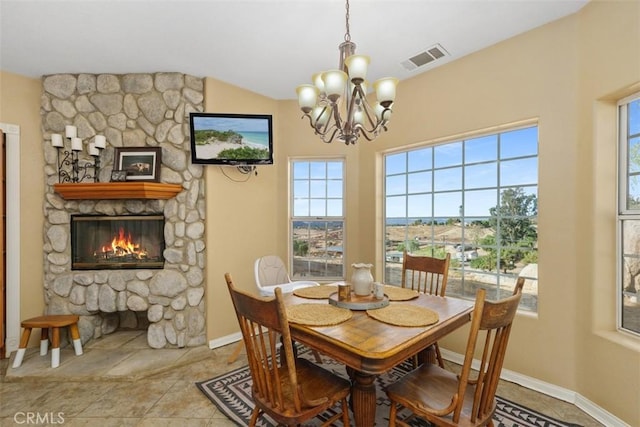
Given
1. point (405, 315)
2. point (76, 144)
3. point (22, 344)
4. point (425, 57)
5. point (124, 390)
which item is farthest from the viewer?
point (76, 144)

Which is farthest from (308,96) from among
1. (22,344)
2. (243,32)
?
(22,344)

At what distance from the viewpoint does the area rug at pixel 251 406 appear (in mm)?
1952

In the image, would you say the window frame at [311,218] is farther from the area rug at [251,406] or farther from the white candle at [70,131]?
the white candle at [70,131]

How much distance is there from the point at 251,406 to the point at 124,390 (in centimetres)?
108

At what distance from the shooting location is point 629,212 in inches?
77.2

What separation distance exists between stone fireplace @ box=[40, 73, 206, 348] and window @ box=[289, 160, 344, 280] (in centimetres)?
113

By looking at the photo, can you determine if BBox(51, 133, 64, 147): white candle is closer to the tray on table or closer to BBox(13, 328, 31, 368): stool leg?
BBox(13, 328, 31, 368): stool leg

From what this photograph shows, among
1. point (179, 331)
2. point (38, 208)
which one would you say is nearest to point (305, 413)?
point (179, 331)

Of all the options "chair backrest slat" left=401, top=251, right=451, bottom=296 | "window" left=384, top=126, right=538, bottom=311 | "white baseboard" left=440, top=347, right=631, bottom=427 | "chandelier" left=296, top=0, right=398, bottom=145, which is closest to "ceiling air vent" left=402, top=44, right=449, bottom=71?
"window" left=384, top=126, right=538, bottom=311

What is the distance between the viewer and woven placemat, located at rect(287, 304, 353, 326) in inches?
63.8

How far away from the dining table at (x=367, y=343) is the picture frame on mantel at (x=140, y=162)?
231cm

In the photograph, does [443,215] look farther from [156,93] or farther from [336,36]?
[156,93]

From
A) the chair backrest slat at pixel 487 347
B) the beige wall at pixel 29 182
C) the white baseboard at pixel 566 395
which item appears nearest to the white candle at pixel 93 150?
the beige wall at pixel 29 182

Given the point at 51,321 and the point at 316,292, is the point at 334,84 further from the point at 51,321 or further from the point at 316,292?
the point at 51,321
